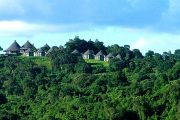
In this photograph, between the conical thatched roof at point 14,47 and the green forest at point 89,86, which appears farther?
Result: the conical thatched roof at point 14,47

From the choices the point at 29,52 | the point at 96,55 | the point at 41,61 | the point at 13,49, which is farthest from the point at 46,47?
the point at 96,55

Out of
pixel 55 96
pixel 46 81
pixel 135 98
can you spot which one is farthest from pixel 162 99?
pixel 46 81

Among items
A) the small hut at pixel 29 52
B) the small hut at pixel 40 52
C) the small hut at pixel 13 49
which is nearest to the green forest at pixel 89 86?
the small hut at pixel 40 52

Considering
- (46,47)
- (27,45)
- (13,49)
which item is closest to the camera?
(13,49)

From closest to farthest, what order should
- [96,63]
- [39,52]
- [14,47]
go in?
[96,63], [39,52], [14,47]

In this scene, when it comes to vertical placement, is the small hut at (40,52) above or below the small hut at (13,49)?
below

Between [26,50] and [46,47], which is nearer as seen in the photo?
[26,50]

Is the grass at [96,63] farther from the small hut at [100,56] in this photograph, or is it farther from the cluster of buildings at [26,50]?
the cluster of buildings at [26,50]

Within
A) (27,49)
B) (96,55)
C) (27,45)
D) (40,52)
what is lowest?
(96,55)

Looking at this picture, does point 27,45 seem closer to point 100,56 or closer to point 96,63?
point 100,56

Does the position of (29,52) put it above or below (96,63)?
above
